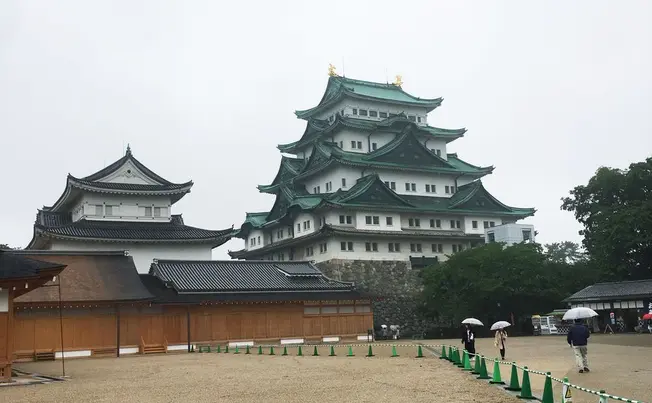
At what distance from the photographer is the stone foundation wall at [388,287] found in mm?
54406

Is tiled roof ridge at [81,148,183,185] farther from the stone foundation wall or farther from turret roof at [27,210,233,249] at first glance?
the stone foundation wall

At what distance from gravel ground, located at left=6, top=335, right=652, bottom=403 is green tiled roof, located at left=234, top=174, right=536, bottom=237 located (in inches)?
1216

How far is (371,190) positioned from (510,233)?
43.4 ft

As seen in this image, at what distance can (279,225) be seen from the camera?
210 feet

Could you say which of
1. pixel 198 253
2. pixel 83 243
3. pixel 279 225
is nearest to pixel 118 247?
pixel 83 243

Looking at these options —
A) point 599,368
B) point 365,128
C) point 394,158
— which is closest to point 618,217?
point 394,158

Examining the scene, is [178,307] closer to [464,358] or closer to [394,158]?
[464,358]

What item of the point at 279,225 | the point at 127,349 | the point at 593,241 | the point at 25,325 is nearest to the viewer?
the point at 25,325

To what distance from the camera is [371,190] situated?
5800 cm

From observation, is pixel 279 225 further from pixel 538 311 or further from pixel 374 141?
pixel 538 311

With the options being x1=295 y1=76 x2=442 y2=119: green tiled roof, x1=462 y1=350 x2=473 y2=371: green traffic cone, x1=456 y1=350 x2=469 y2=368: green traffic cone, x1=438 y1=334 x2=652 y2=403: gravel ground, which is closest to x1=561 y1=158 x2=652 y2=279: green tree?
x1=438 y1=334 x2=652 y2=403: gravel ground

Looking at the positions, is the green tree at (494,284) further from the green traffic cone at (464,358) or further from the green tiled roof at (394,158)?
the green traffic cone at (464,358)

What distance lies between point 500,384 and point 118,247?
3820 centimetres

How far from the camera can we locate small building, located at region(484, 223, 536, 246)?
59.6 meters
